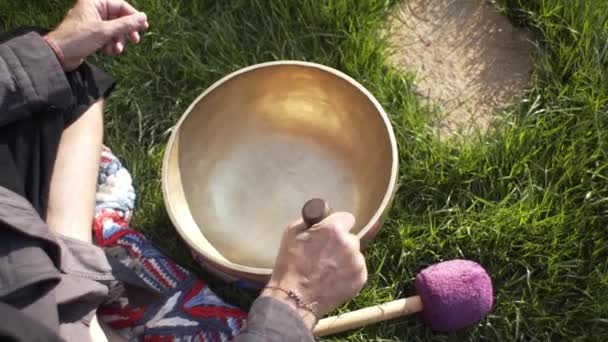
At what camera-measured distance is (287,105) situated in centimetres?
146

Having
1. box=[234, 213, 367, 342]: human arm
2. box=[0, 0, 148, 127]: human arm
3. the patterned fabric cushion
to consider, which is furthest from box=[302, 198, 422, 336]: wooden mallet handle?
box=[0, 0, 148, 127]: human arm

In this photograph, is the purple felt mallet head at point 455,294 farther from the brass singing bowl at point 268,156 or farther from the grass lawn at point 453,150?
the brass singing bowl at point 268,156

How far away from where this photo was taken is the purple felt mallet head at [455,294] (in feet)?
4.05

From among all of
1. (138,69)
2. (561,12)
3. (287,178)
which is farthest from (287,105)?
(561,12)

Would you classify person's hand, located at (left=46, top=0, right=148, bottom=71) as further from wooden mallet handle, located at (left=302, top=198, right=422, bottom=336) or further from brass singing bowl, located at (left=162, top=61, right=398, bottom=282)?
wooden mallet handle, located at (left=302, top=198, right=422, bottom=336)

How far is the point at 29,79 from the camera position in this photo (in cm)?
115

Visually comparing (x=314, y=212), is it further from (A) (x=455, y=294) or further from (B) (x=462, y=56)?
(B) (x=462, y=56)

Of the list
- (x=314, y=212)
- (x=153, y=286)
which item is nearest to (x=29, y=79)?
(x=153, y=286)

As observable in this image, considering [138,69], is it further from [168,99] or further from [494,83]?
[494,83]

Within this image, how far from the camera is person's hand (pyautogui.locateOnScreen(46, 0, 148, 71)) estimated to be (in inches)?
49.2

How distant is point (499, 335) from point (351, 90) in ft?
1.74

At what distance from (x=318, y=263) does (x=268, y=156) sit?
1.67ft

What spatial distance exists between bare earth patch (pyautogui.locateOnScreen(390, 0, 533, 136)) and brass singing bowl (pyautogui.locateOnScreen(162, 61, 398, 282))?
22cm

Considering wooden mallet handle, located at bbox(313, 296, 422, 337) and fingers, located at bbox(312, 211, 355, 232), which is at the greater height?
fingers, located at bbox(312, 211, 355, 232)
